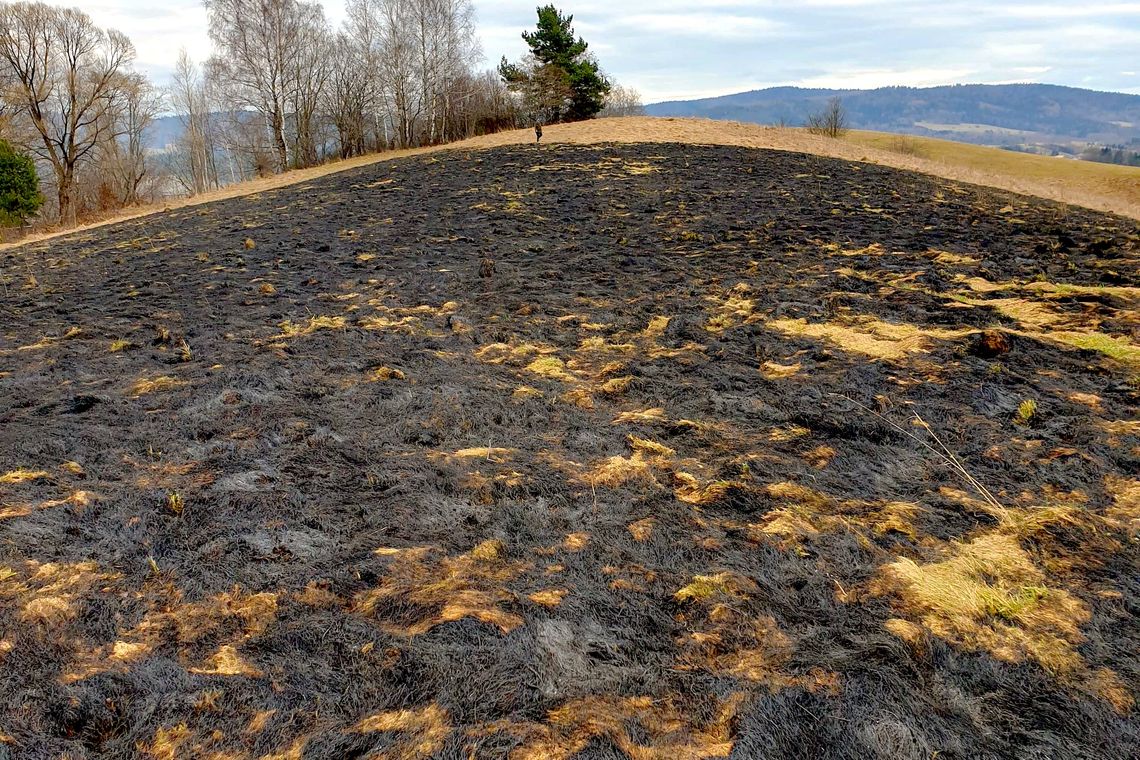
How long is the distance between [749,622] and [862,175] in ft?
47.3

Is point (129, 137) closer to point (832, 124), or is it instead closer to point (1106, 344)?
point (832, 124)

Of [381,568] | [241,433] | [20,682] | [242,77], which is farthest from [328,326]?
[242,77]

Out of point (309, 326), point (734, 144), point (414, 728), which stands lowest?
point (414, 728)

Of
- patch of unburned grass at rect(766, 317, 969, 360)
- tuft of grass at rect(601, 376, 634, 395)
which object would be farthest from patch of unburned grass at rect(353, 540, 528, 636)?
patch of unburned grass at rect(766, 317, 969, 360)

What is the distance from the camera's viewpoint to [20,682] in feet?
6.18

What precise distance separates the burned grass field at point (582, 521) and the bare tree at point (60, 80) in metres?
25.0

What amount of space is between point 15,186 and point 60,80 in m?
6.20

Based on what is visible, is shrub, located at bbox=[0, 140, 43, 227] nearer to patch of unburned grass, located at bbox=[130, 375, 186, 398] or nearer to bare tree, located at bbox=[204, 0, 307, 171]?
bare tree, located at bbox=[204, 0, 307, 171]

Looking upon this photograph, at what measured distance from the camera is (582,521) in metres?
2.79

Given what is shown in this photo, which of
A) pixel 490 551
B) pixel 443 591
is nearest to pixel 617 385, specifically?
pixel 490 551

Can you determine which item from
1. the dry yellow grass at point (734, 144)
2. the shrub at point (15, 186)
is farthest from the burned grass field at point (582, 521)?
the shrub at point (15, 186)

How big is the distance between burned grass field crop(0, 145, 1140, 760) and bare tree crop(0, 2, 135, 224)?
25.0 metres

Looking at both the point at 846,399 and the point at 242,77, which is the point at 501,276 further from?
the point at 242,77

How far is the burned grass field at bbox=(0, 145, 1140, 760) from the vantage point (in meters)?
1.82
